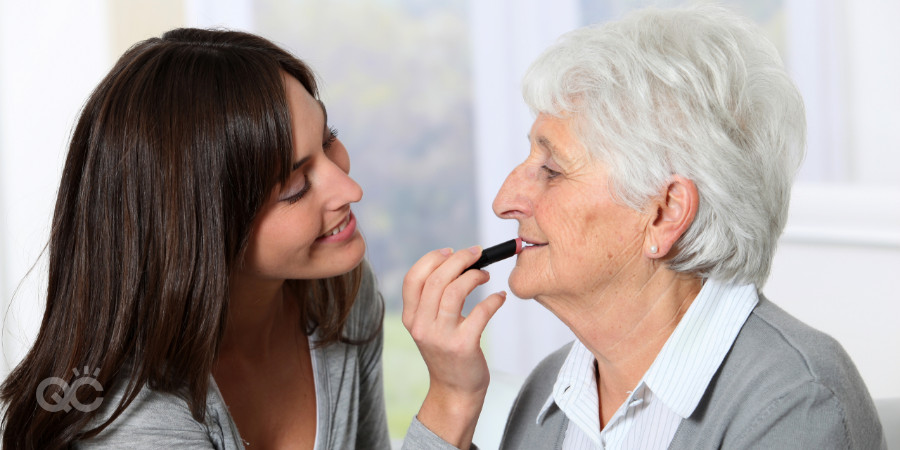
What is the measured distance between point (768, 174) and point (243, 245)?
2.80 ft

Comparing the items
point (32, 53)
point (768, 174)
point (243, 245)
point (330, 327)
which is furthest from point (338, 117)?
point (768, 174)

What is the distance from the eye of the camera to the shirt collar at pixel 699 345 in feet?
4.08

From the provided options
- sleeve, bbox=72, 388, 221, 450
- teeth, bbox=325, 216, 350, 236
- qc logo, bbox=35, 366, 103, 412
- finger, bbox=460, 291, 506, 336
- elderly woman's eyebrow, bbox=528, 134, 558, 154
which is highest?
elderly woman's eyebrow, bbox=528, 134, 558, 154

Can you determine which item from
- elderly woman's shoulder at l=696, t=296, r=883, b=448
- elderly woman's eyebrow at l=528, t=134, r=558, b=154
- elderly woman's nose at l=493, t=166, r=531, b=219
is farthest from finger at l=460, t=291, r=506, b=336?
elderly woman's shoulder at l=696, t=296, r=883, b=448

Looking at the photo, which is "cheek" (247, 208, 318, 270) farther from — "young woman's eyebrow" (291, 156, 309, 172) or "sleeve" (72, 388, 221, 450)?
"sleeve" (72, 388, 221, 450)

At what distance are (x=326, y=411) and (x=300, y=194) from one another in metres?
Result: 0.50

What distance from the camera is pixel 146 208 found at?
1410 mm

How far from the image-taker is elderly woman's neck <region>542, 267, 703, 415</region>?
4.34ft

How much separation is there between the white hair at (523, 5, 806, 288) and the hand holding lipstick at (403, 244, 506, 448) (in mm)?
244

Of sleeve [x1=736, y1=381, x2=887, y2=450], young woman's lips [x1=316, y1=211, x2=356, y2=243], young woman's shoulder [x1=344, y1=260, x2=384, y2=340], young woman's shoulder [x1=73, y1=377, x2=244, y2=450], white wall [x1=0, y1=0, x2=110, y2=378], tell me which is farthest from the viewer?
white wall [x1=0, y1=0, x2=110, y2=378]

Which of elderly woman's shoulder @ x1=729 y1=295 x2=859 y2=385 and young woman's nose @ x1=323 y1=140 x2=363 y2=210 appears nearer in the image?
elderly woman's shoulder @ x1=729 y1=295 x2=859 y2=385

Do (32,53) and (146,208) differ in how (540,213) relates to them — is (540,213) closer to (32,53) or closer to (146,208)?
(146,208)

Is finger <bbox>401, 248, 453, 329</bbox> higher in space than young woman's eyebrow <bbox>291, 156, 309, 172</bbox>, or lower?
lower

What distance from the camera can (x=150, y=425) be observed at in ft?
4.82
